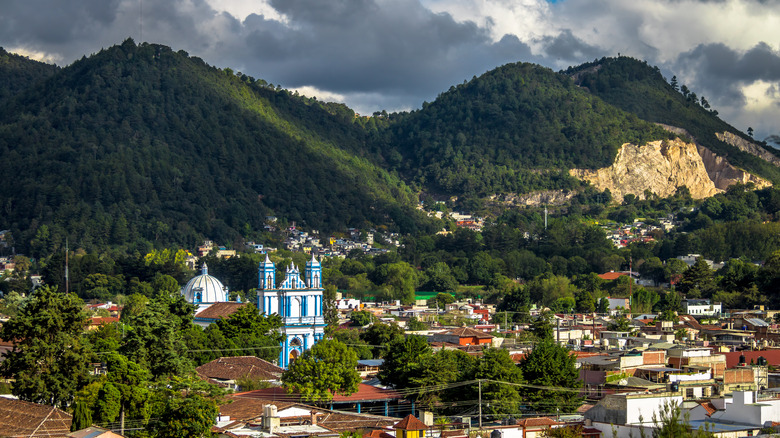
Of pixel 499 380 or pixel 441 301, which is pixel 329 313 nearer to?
pixel 441 301

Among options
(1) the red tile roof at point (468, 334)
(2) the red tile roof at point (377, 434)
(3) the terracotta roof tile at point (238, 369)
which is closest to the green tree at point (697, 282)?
(1) the red tile roof at point (468, 334)

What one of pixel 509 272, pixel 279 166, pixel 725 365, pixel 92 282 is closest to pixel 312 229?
pixel 279 166

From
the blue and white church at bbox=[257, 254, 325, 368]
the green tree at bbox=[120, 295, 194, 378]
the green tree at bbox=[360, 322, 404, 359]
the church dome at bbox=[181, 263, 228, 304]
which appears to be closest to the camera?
the green tree at bbox=[120, 295, 194, 378]

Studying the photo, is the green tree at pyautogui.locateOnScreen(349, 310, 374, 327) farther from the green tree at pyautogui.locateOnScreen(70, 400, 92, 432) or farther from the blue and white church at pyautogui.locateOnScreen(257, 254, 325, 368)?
the green tree at pyautogui.locateOnScreen(70, 400, 92, 432)

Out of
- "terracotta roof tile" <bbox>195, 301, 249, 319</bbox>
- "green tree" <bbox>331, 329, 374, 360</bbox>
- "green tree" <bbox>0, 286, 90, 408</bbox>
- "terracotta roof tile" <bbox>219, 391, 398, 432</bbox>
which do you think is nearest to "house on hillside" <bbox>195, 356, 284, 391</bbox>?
"green tree" <bbox>331, 329, 374, 360</bbox>

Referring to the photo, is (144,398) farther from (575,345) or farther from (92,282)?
(92,282)
